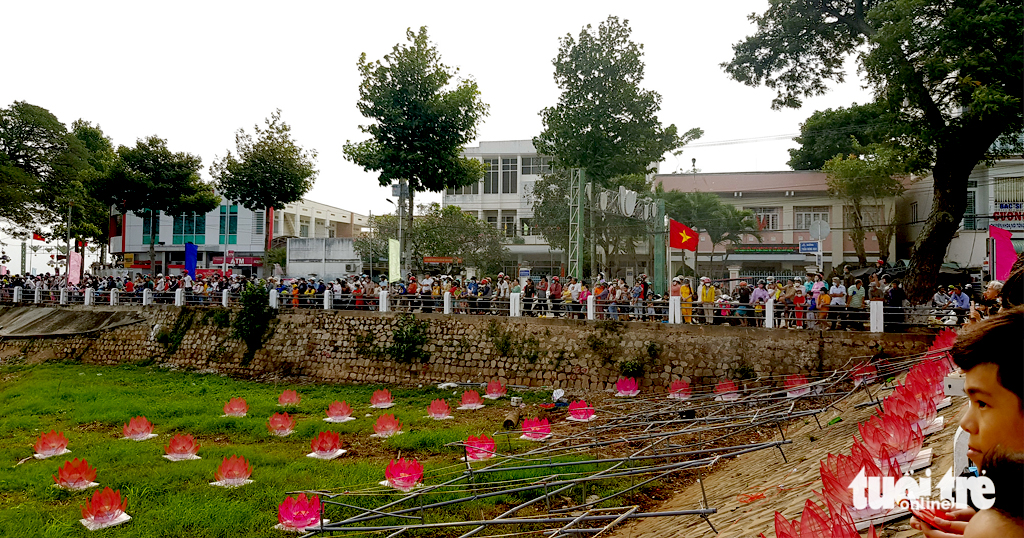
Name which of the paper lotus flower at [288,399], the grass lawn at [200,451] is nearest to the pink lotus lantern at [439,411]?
the grass lawn at [200,451]

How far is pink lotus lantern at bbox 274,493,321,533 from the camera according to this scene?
21.9 feet

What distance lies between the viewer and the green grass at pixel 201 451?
280 inches

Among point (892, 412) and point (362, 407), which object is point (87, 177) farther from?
point (892, 412)

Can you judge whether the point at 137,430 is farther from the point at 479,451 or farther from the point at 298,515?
the point at 479,451

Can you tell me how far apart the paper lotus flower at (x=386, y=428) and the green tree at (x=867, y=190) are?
17.9 m

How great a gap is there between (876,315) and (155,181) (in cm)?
2854

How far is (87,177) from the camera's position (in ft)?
91.1

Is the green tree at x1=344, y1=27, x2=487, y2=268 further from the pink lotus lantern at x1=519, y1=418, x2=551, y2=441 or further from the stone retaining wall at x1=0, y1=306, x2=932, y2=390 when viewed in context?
the pink lotus lantern at x1=519, y1=418, x2=551, y2=441

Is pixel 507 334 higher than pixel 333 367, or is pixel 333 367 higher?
pixel 507 334

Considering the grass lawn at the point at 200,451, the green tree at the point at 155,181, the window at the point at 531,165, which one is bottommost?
the grass lawn at the point at 200,451

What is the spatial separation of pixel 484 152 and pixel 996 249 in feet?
96.6

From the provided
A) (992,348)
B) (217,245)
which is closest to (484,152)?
(217,245)

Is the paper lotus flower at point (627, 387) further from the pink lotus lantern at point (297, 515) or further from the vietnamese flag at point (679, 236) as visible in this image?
the pink lotus lantern at point (297, 515)

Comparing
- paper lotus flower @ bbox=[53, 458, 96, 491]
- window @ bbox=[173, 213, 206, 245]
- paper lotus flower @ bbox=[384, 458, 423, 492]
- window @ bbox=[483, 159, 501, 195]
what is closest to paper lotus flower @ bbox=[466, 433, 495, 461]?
paper lotus flower @ bbox=[384, 458, 423, 492]
